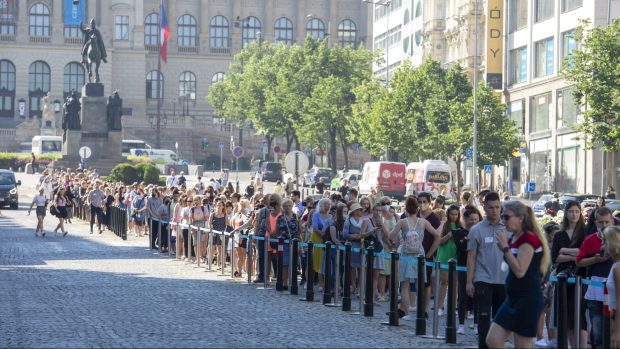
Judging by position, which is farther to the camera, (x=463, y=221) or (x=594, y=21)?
(x=594, y=21)

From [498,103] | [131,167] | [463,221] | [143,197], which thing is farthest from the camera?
[498,103]

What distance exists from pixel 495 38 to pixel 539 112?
8087 mm

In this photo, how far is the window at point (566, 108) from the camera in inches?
2795

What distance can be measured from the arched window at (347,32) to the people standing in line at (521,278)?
14467cm

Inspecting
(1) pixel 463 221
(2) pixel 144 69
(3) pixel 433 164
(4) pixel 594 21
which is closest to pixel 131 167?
(3) pixel 433 164

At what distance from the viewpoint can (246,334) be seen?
1838 cm

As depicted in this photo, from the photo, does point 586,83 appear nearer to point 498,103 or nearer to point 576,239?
point 498,103

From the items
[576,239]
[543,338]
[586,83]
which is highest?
[586,83]

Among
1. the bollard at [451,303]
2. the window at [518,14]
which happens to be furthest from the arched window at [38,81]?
the bollard at [451,303]

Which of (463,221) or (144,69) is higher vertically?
(144,69)

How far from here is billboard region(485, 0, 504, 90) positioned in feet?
276

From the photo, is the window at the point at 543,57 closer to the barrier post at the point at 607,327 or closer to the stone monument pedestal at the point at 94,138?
the stone monument pedestal at the point at 94,138

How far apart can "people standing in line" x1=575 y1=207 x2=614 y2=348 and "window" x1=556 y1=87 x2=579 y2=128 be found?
54480 mm

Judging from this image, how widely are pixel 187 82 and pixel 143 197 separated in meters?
107
